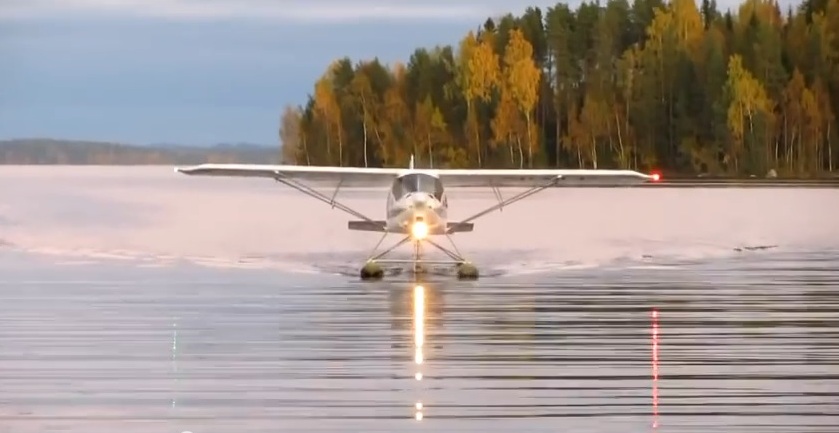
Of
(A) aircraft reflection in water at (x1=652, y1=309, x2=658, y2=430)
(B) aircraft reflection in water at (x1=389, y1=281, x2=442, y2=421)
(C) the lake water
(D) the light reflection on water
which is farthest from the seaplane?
(A) aircraft reflection in water at (x1=652, y1=309, x2=658, y2=430)

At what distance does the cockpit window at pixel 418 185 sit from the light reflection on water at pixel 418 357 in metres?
1.76

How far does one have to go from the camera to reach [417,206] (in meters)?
18.2

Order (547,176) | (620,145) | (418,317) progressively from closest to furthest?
(418,317) < (547,176) < (620,145)

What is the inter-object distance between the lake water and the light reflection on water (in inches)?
1.1

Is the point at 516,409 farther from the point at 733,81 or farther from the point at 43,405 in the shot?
the point at 733,81

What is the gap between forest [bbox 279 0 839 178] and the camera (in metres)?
71.6

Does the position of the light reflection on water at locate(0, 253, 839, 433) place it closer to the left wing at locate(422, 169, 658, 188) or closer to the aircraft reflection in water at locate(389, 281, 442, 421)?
the aircraft reflection in water at locate(389, 281, 442, 421)

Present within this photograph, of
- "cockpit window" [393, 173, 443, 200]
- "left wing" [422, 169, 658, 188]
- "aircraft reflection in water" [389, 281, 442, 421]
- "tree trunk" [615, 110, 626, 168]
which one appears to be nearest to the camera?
"aircraft reflection in water" [389, 281, 442, 421]

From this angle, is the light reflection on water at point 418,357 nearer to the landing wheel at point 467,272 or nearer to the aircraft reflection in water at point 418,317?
the aircraft reflection in water at point 418,317

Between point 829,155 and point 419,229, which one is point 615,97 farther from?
point 419,229

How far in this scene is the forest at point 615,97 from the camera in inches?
2817

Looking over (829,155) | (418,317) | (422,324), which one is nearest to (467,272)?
(418,317)

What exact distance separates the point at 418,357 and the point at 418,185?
8076 millimetres

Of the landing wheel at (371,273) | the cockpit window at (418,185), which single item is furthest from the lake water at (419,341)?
the cockpit window at (418,185)
